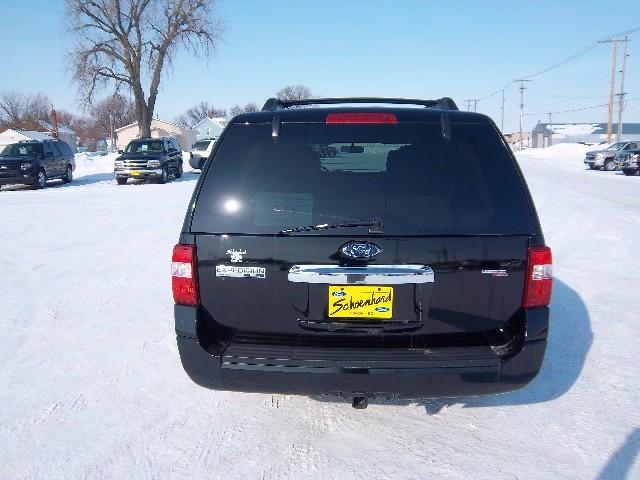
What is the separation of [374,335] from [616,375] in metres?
2.27

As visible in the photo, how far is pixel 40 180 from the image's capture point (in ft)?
64.9

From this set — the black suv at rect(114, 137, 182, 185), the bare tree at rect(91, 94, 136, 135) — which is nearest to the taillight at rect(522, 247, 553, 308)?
the black suv at rect(114, 137, 182, 185)

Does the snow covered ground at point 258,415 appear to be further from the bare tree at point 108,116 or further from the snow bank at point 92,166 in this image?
the bare tree at point 108,116

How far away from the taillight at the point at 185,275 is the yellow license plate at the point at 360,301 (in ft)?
2.45

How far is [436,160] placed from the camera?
2.69m

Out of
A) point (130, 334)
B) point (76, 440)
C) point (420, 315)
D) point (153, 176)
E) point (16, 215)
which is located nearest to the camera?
point (420, 315)

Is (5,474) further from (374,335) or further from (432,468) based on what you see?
(432,468)

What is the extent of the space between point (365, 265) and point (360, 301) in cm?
20

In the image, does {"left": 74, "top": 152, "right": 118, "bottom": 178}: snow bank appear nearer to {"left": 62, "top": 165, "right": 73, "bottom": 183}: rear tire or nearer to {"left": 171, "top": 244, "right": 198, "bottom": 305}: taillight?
{"left": 62, "top": 165, "right": 73, "bottom": 183}: rear tire

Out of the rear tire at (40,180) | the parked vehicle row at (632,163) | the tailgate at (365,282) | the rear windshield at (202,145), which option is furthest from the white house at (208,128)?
the tailgate at (365,282)

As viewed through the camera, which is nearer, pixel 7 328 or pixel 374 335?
pixel 374 335

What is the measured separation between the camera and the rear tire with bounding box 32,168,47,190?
64.2 feet

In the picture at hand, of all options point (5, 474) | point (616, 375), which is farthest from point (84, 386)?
point (616, 375)

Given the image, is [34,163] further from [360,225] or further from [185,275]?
[360,225]
